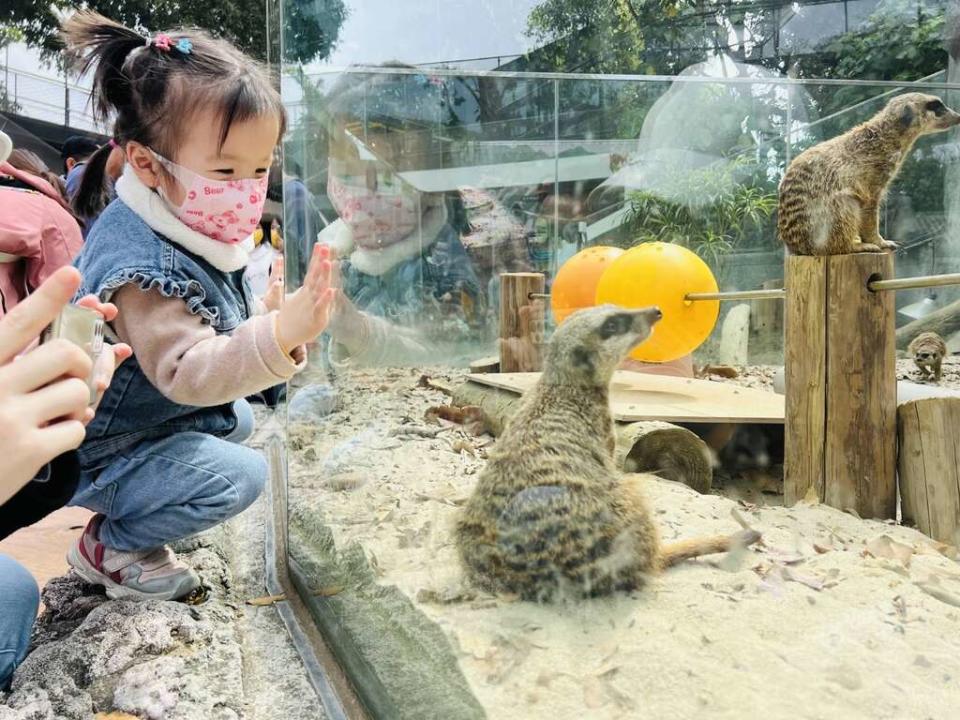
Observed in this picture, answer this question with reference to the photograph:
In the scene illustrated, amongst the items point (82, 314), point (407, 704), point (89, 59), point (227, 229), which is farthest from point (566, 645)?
point (89, 59)

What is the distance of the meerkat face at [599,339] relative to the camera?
787 mm

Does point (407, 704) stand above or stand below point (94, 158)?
below

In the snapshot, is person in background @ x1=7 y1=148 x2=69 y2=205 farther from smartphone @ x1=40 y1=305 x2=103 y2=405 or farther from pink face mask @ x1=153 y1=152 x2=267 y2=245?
smartphone @ x1=40 y1=305 x2=103 y2=405

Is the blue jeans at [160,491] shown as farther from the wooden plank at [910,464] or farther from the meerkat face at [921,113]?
the meerkat face at [921,113]

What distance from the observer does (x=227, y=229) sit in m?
1.46

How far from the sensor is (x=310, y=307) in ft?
3.95

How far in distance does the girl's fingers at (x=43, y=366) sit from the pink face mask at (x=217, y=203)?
86cm

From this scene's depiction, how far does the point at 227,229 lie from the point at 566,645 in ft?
3.62

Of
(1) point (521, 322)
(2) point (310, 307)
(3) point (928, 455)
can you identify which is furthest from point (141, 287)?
(3) point (928, 455)

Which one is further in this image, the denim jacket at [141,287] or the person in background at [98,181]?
the person in background at [98,181]

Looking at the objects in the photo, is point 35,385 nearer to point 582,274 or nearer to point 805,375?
point 582,274

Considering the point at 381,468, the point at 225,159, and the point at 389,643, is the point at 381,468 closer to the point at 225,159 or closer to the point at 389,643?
the point at 389,643

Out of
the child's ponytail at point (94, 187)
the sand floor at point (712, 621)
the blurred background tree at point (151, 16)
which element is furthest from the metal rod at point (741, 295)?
the blurred background tree at point (151, 16)

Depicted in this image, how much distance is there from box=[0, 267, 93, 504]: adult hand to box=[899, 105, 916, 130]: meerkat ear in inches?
31.2
